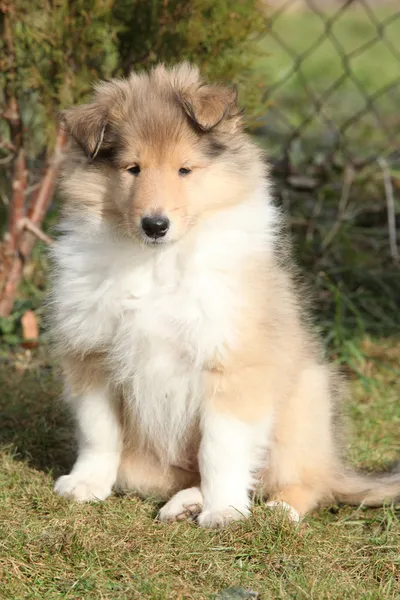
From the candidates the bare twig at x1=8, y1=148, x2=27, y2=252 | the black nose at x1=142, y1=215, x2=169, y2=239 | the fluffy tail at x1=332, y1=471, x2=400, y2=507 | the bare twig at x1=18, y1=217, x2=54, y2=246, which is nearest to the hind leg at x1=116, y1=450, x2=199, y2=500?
the fluffy tail at x1=332, y1=471, x2=400, y2=507

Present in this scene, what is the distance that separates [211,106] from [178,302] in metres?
0.75

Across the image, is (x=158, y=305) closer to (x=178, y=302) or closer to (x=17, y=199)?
(x=178, y=302)

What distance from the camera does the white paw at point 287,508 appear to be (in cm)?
349

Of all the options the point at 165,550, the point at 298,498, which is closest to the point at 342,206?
the point at 298,498

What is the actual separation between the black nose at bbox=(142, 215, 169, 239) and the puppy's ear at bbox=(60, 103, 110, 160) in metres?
0.36

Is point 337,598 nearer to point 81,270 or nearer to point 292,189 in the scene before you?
point 81,270

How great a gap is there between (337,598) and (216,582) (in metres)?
0.41

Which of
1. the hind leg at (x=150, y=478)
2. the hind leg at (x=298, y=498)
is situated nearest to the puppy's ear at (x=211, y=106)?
the hind leg at (x=150, y=478)

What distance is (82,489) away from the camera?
11.9ft

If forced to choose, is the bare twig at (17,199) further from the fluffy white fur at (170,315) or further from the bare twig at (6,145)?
the fluffy white fur at (170,315)

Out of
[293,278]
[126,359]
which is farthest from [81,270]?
[293,278]

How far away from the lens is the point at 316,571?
3.18 meters

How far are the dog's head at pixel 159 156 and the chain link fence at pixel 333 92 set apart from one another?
1.57m

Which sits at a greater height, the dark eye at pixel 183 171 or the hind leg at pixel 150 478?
the dark eye at pixel 183 171
